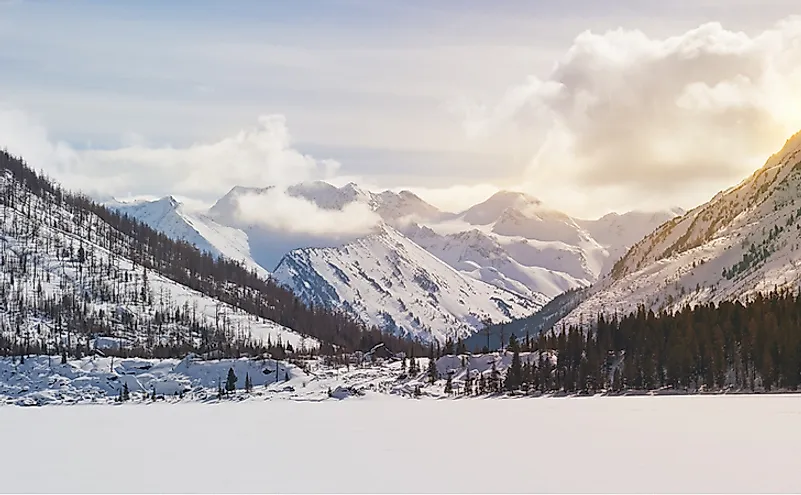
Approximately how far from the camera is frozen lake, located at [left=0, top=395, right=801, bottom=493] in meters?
53.0

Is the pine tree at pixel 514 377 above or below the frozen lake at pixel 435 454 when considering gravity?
above

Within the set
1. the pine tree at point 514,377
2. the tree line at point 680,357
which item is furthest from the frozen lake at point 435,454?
the pine tree at point 514,377

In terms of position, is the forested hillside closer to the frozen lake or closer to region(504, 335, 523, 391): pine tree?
region(504, 335, 523, 391): pine tree

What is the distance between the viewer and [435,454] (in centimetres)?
6844

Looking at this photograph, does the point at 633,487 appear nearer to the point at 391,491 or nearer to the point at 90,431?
the point at 391,491

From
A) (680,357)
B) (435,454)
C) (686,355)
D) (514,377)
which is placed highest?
(686,355)

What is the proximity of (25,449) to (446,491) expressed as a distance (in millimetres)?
49540

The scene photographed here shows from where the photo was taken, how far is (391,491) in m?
50.3

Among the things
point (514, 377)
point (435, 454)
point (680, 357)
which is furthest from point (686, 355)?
point (435, 454)

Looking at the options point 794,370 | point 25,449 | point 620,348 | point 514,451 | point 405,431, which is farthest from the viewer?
point 620,348

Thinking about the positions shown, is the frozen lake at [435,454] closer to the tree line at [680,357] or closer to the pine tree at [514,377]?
the tree line at [680,357]

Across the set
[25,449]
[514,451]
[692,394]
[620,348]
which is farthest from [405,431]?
[620,348]

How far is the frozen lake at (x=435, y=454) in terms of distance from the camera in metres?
53.0

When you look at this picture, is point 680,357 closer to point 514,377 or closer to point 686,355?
point 686,355
